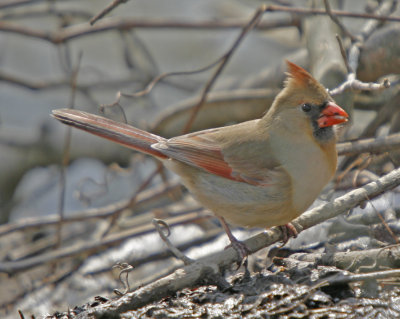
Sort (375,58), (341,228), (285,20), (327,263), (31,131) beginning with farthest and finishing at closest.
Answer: (31,131) → (285,20) → (375,58) → (341,228) → (327,263)

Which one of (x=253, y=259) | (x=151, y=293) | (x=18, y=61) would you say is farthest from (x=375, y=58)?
(x=18, y=61)

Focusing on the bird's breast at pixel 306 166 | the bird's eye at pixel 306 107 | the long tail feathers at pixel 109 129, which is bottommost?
the bird's breast at pixel 306 166

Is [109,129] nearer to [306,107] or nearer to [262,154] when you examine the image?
[262,154]

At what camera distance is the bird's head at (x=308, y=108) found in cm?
298

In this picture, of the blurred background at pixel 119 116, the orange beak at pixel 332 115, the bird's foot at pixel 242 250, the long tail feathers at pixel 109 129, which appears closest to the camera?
the bird's foot at pixel 242 250

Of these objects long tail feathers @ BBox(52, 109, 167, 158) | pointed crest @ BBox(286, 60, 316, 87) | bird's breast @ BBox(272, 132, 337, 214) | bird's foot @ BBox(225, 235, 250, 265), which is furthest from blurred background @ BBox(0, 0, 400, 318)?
pointed crest @ BBox(286, 60, 316, 87)

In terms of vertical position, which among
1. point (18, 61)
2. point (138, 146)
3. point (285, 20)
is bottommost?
point (138, 146)

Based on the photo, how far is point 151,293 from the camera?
8.45 feet

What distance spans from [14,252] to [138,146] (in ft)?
7.03

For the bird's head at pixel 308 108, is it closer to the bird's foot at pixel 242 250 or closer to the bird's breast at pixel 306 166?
the bird's breast at pixel 306 166

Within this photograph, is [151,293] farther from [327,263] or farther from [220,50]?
[220,50]

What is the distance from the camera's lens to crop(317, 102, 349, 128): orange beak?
9.76 feet

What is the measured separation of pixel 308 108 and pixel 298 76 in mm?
191

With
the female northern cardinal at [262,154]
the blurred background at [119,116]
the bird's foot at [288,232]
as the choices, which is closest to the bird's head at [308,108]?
the female northern cardinal at [262,154]
